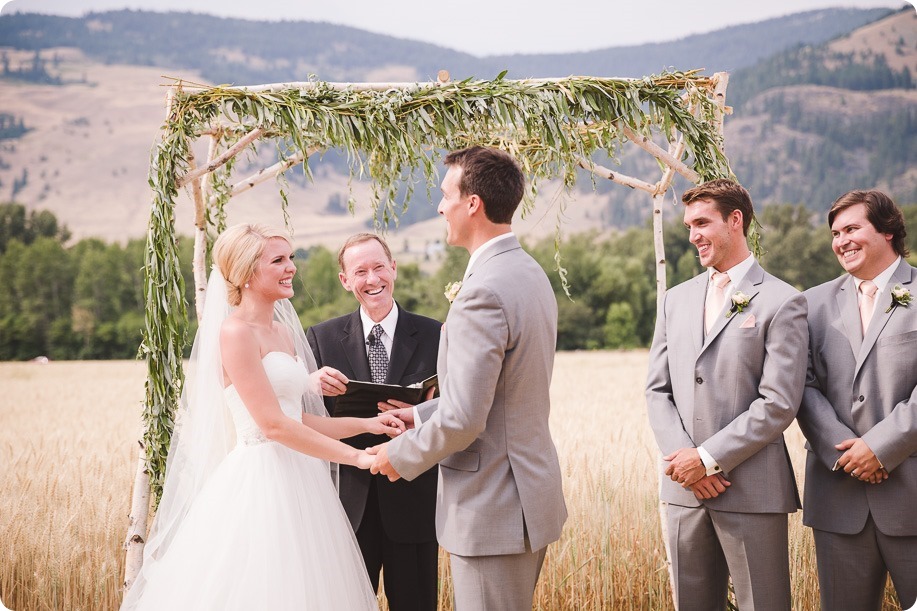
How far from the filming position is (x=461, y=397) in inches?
128

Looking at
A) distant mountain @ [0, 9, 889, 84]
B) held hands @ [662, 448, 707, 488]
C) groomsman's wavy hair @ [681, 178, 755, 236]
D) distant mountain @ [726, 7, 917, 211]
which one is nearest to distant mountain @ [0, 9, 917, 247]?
distant mountain @ [726, 7, 917, 211]

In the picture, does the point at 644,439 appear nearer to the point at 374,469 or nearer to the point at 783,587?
the point at 783,587

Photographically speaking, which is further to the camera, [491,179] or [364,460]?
[364,460]

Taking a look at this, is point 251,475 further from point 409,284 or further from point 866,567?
point 409,284

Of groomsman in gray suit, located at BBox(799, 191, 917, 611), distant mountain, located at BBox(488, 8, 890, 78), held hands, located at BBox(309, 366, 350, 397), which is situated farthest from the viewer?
distant mountain, located at BBox(488, 8, 890, 78)

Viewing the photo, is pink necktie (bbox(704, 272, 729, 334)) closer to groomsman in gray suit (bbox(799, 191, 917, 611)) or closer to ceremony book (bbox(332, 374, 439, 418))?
groomsman in gray suit (bbox(799, 191, 917, 611))

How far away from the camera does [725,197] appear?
3986 millimetres

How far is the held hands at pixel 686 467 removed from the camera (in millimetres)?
3891

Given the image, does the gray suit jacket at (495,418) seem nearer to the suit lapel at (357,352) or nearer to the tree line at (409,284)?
the suit lapel at (357,352)

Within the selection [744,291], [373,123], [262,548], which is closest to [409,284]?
[373,123]

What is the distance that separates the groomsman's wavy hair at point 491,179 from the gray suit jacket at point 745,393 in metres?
1.29

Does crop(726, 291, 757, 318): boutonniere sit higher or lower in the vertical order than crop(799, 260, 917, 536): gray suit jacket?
higher

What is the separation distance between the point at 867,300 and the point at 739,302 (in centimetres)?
78

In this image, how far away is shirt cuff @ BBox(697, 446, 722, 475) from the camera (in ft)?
12.7
